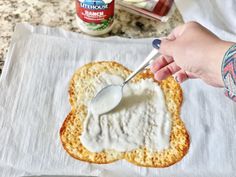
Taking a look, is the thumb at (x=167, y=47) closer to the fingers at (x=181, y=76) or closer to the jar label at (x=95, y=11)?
the fingers at (x=181, y=76)

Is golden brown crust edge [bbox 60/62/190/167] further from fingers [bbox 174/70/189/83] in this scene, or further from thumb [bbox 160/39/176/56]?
thumb [bbox 160/39/176/56]

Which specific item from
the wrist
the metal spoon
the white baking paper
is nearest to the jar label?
the white baking paper

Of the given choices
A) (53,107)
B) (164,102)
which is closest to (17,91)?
(53,107)

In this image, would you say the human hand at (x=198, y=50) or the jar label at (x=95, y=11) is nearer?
the human hand at (x=198, y=50)

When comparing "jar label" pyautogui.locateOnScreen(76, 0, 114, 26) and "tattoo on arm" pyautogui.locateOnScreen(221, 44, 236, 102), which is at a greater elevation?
"tattoo on arm" pyautogui.locateOnScreen(221, 44, 236, 102)

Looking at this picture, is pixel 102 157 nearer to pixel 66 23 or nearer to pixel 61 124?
pixel 61 124

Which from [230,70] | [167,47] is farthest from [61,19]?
[230,70]

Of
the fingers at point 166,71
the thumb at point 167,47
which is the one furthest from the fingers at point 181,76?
the thumb at point 167,47

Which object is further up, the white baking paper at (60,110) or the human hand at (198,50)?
the human hand at (198,50)
